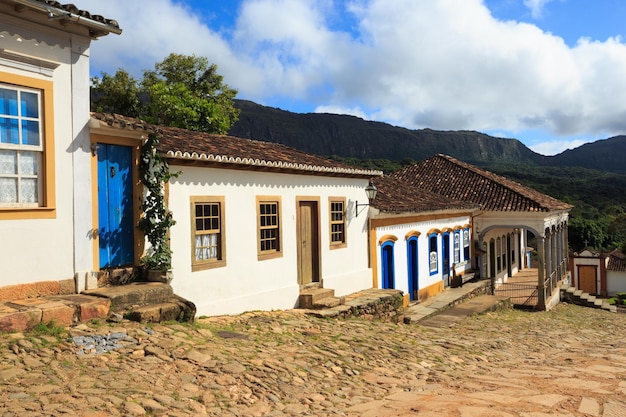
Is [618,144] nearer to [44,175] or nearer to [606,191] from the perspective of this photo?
[606,191]

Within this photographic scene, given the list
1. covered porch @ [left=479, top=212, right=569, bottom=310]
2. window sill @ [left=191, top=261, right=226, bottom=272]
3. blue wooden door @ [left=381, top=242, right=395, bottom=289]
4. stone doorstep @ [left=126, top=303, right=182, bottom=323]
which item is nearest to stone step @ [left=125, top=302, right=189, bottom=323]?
stone doorstep @ [left=126, top=303, right=182, bottom=323]

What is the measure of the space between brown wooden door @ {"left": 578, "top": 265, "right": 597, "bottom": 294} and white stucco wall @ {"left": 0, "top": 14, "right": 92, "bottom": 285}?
41.5 metres

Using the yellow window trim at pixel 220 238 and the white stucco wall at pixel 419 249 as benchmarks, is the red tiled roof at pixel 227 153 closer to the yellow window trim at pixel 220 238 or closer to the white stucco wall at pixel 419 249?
the yellow window trim at pixel 220 238

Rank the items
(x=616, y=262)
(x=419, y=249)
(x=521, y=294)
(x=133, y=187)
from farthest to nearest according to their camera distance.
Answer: (x=616, y=262) < (x=521, y=294) < (x=419, y=249) < (x=133, y=187)

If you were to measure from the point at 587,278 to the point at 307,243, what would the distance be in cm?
3617

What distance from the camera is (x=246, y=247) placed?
1045cm

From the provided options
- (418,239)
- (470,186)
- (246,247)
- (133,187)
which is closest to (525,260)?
(470,186)

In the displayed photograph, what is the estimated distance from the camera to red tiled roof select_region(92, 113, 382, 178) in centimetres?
848

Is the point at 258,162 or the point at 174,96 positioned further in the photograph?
the point at 174,96

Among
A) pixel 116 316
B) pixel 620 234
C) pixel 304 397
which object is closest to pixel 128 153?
pixel 116 316

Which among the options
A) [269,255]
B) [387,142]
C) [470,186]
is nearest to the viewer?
[269,255]

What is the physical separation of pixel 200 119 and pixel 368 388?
1911 cm

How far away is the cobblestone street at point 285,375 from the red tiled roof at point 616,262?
3502 centimetres

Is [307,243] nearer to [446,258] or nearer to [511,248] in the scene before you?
[446,258]
